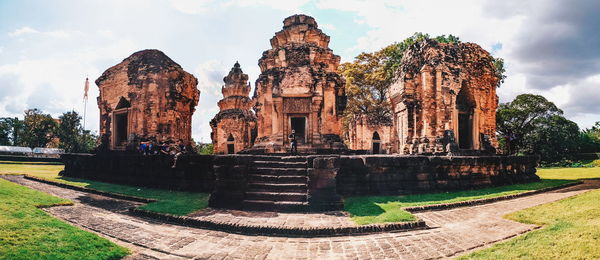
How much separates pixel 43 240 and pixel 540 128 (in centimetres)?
3585

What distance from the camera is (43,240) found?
3744 mm

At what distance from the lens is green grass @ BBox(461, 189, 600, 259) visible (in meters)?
3.75

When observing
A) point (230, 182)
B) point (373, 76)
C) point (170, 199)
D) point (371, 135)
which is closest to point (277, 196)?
point (230, 182)

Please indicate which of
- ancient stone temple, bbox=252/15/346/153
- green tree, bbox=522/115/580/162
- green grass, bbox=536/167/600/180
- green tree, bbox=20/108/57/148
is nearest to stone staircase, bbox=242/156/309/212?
ancient stone temple, bbox=252/15/346/153

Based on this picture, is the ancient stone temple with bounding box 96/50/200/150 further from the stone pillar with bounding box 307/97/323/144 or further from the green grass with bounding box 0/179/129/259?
the green grass with bounding box 0/179/129/259

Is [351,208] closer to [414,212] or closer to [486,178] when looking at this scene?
[414,212]

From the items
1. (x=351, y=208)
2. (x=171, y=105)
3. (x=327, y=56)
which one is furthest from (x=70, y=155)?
(x=351, y=208)

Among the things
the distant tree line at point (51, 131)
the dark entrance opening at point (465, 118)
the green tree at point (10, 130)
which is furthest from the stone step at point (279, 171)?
the green tree at point (10, 130)

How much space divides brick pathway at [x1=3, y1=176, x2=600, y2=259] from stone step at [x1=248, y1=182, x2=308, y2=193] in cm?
205

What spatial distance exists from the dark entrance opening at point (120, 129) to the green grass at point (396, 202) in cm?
1272

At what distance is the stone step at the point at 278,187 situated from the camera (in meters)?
7.26

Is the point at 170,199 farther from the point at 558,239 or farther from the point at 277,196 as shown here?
the point at 558,239

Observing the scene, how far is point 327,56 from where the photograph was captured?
12984mm

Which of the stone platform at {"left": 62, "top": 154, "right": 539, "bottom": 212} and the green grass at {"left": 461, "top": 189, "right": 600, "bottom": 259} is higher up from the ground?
the stone platform at {"left": 62, "top": 154, "right": 539, "bottom": 212}
